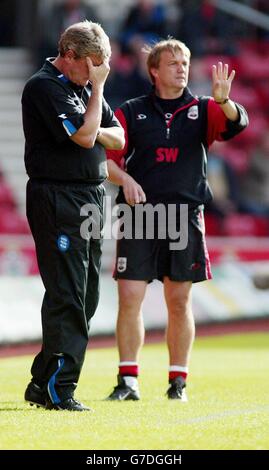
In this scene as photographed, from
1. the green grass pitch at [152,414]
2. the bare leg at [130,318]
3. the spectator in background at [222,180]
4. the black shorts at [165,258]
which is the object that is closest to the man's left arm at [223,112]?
the black shorts at [165,258]

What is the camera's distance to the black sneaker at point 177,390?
26.3 ft

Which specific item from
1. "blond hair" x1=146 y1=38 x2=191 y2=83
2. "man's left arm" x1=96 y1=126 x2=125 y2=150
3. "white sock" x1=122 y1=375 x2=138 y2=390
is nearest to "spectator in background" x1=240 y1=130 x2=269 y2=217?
"blond hair" x1=146 y1=38 x2=191 y2=83

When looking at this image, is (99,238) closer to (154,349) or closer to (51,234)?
(51,234)

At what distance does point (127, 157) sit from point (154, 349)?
4.82m

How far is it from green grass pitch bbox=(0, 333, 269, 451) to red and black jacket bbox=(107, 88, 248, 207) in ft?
4.29

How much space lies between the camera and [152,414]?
6984 mm

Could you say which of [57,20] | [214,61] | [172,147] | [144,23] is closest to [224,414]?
[172,147]

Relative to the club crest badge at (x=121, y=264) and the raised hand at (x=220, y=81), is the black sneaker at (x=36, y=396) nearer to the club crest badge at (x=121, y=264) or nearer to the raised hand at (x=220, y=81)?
the club crest badge at (x=121, y=264)

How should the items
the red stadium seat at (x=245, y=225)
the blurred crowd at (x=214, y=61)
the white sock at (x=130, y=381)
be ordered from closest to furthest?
the white sock at (x=130, y=381) → the red stadium seat at (x=245, y=225) → the blurred crowd at (x=214, y=61)

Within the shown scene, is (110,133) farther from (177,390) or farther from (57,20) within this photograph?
(57,20)

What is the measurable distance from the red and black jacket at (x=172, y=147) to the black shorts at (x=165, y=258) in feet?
0.61

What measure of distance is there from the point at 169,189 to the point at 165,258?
44 centimetres

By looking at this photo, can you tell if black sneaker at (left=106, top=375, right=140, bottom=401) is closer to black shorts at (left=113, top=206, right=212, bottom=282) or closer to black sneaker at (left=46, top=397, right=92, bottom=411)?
black shorts at (left=113, top=206, right=212, bottom=282)

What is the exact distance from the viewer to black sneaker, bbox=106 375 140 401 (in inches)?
316
